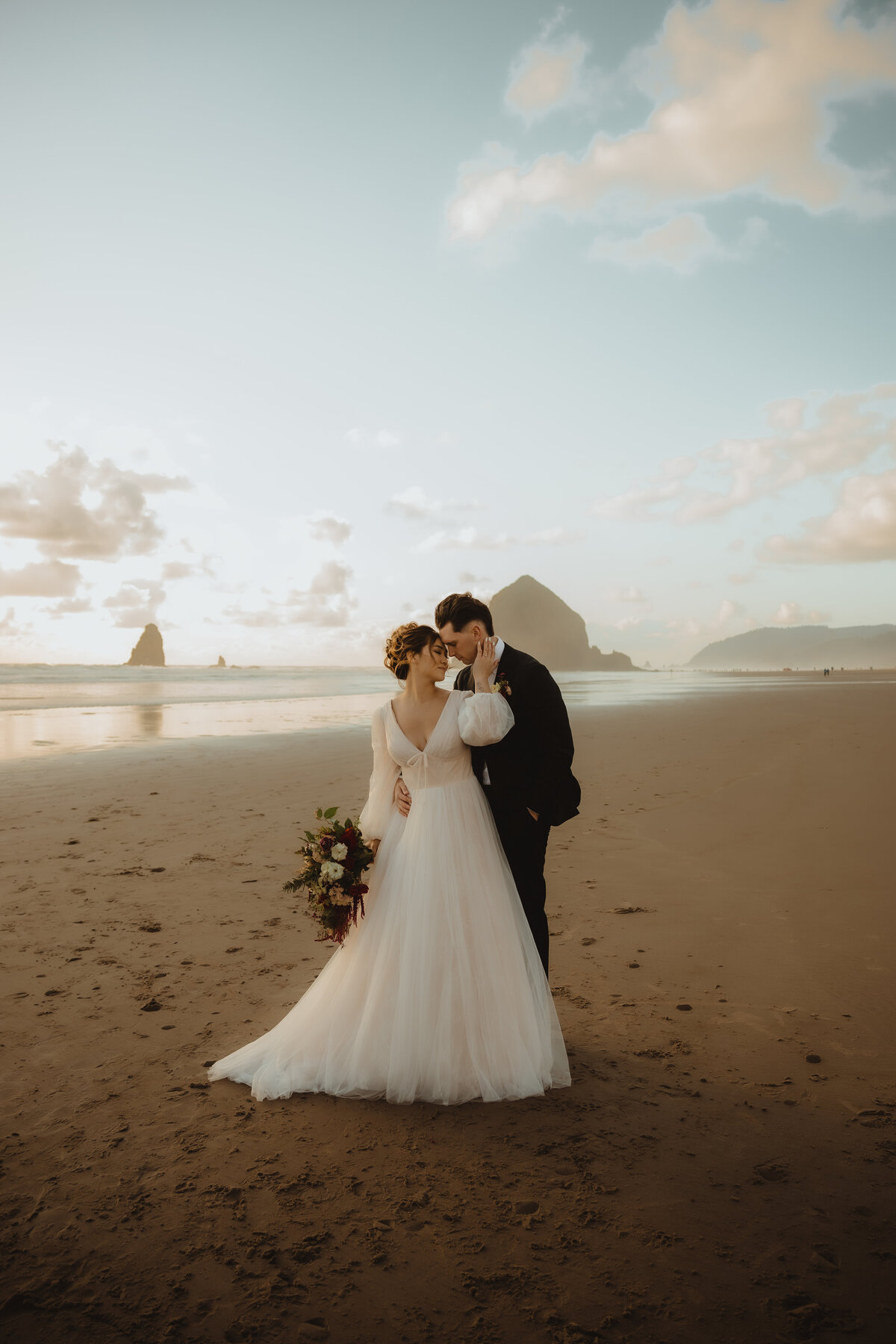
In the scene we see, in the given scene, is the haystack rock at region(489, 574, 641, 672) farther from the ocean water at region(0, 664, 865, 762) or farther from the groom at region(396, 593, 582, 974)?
the groom at region(396, 593, 582, 974)

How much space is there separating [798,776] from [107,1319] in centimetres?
1125

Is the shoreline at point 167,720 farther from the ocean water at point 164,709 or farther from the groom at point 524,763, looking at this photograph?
the groom at point 524,763

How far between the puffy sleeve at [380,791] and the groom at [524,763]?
7cm

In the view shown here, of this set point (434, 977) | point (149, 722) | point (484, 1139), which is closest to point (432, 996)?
point (434, 977)

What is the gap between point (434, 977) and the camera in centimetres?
362

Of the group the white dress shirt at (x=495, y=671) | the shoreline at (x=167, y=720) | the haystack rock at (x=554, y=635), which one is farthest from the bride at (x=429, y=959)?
the haystack rock at (x=554, y=635)

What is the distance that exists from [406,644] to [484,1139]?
226 cm

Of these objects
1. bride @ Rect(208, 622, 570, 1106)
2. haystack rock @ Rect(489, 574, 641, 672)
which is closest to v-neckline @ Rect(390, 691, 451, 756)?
bride @ Rect(208, 622, 570, 1106)

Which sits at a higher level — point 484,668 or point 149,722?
point 484,668

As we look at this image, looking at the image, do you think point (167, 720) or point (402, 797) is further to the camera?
point (167, 720)

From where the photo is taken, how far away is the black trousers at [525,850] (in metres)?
4.03

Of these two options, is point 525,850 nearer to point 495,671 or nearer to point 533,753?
point 533,753

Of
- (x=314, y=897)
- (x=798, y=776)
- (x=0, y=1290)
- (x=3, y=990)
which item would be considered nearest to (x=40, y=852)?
(x=3, y=990)

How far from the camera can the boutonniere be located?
3.89 meters
